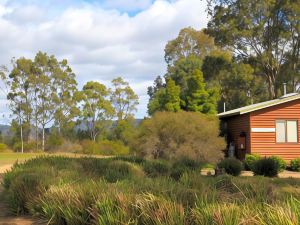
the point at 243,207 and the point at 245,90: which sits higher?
the point at 245,90

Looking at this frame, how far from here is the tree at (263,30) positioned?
133 feet

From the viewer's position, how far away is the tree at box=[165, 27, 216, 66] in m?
58.7

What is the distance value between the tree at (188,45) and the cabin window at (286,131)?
106 feet

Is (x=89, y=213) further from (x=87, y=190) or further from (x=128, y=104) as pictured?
(x=128, y=104)

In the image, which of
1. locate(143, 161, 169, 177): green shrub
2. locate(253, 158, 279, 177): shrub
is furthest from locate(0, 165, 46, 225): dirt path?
locate(253, 158, 279, 177): shrub

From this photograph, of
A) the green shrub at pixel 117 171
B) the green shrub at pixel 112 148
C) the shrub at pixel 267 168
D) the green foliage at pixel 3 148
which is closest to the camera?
the green shrub at pixel 117 171

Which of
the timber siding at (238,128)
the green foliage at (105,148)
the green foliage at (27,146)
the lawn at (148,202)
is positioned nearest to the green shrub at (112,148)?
the green foliage at (105,148)

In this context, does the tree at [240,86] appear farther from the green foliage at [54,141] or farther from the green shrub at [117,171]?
the green shrub at [117,171]

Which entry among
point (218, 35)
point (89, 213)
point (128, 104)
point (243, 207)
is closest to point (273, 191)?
point (243, 207)

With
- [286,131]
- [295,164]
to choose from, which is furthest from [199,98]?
[295,164]

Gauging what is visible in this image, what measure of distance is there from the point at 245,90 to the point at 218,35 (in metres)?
9.58

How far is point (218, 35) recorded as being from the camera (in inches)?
1666

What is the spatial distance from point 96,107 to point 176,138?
2735cm

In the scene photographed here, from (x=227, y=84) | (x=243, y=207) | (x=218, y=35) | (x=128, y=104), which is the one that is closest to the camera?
(x=243, y=207)
